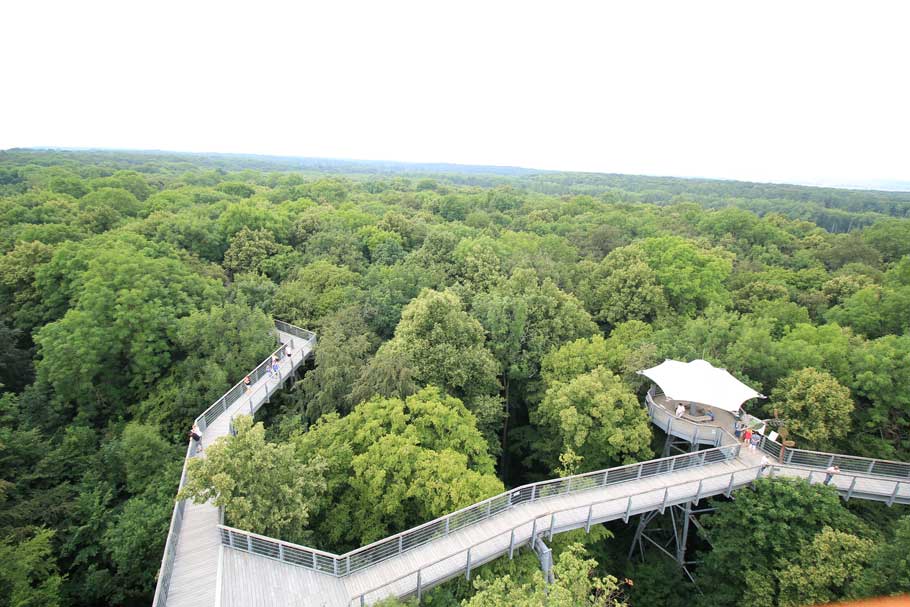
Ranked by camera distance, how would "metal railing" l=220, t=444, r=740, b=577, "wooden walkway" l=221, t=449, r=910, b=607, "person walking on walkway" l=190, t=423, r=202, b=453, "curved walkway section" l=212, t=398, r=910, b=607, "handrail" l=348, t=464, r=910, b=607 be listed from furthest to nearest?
1. "person walking on walkway" l=190, t=423, r=202, b=453
2. "metal railing" l=220, t=444, r=740, b=577
3. "handrail" l=348, t=464, r=910, b=607
4. "curved walkway section" l=212, t=398, r=910, b=607
5. "wooden walkway" l=221, t=449, r=910, b=607

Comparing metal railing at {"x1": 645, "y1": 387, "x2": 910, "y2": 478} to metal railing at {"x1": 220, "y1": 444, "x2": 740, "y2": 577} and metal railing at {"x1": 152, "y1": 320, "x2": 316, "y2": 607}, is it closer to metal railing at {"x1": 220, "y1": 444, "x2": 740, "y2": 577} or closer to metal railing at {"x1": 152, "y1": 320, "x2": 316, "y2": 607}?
metal railing at {"x1": 220, "y1": 444, "x2": 740, "y2": 577}

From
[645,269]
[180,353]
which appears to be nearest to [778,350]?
[645,269]

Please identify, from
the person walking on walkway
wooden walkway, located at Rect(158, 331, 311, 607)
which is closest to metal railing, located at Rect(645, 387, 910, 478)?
wooden walkway, located at Rect(158, 331, 311, 607)

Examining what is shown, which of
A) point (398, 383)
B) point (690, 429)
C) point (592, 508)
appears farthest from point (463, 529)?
point (690, 429)

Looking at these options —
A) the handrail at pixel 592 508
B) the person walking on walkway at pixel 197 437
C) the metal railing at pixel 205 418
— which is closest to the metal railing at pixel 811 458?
the handrail at pixel 592 508

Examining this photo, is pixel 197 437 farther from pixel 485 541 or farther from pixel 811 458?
pixel 811 458

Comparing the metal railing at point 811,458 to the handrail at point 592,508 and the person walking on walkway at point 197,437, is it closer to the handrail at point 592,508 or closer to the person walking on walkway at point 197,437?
the handrail at point 592,508
